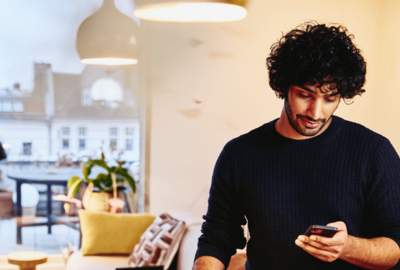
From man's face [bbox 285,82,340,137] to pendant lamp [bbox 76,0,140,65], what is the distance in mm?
2388

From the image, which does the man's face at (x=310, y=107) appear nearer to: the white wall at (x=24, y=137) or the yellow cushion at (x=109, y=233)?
the yellow cushion at (x=109, y=233)

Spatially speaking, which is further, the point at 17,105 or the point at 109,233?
the point at 17,105

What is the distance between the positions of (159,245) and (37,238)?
127cm

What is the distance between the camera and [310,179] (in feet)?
3.78

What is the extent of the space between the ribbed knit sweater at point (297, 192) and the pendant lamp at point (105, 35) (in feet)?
7.54

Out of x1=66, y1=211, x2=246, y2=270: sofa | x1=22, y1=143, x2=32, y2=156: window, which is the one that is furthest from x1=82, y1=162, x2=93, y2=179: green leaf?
x1=66, y1=211, x2=246, y2=270: sofa

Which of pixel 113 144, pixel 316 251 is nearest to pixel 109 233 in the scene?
pixel 113 144

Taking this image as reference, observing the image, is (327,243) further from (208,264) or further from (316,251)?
(208,264)

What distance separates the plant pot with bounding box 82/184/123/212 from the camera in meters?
3.12

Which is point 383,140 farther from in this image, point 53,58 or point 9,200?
point 9,200

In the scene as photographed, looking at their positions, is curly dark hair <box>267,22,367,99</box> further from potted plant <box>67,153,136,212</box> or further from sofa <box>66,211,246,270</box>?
potted plant <box>67,153,136,212</box>

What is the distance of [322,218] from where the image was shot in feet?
3.64

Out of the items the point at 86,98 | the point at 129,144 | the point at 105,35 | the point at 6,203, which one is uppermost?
the point at 105,35

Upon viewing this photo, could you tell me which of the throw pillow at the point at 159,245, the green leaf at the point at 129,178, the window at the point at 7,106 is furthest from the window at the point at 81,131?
the throw pillow at the point at 159,245
